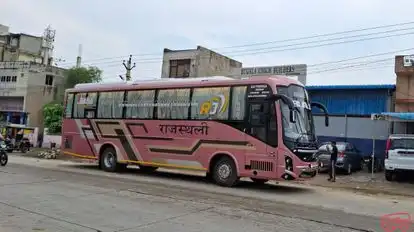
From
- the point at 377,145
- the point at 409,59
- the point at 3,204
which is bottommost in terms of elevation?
the point at 3,204

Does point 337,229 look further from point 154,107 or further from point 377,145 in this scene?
point 377,145

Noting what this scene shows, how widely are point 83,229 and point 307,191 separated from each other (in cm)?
876

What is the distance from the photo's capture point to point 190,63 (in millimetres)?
42156

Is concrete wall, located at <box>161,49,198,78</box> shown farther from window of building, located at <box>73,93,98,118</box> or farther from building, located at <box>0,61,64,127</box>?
window of building, located at <box>73,93,98,118</box>

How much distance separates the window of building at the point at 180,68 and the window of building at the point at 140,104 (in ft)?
82.8

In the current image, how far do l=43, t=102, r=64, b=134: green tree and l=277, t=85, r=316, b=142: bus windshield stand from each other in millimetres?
37667

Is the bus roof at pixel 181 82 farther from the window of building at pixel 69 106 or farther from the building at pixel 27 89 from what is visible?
the building at pixel 27 89

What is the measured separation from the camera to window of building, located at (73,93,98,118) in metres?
18.5

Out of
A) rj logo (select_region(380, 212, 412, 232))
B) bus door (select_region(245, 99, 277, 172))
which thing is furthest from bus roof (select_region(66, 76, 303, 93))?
rj logo (select_region(380, 212, 412, 232))

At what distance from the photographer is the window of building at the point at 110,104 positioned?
17.5 m

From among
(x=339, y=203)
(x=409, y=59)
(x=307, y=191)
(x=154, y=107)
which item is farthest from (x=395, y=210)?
(x=409, y=59)

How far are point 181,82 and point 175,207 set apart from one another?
23.4 ft

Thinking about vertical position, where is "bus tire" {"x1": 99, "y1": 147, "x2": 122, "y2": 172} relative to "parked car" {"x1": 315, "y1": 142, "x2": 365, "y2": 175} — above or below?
below

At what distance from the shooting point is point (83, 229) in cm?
715
